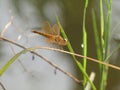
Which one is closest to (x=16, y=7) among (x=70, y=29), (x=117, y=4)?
(x=70, y=29)

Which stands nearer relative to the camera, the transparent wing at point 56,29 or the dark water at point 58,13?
the transparent wing at point 56,29

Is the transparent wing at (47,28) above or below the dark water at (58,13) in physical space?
above

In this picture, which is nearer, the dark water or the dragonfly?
the dragonfly

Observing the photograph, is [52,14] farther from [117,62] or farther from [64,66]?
[117,62]

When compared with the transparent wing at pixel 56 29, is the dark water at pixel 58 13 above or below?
below

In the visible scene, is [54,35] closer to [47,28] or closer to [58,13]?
[47,28]

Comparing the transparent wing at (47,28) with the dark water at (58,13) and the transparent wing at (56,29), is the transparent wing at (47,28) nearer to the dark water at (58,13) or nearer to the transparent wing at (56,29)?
the transparent wing at (56,29)

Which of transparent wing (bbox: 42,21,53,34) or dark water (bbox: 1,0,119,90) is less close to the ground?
transparent wing (bbox: 42,21,53,34)

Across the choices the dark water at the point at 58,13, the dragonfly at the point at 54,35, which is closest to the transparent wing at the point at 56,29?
the dragonfly at the point at 54,35

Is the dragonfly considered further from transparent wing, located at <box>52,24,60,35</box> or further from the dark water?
the dark water

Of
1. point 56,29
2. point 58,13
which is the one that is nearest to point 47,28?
point 56,29

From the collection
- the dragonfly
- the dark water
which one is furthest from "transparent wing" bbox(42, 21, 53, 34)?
the dark water
